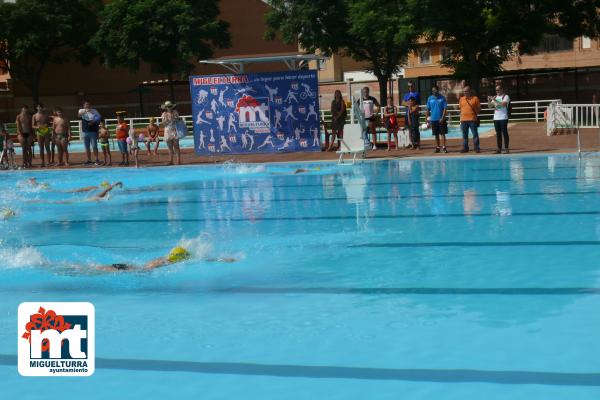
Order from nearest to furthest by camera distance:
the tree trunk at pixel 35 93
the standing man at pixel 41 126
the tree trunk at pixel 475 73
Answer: the standing man at pixel 41 126 → the tree trunk at pixel 475 73 → the tree trunk at pixel 35 93

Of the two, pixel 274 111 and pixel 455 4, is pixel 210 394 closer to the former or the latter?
pixel 274 111

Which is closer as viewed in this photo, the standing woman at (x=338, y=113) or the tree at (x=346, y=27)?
the standing woman at (x=338, y=113)

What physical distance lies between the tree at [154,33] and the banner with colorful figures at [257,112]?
88.4 feet

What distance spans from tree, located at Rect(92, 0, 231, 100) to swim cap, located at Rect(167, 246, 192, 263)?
40.3 metres

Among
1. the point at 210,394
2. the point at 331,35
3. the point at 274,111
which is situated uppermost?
the point at 331,35

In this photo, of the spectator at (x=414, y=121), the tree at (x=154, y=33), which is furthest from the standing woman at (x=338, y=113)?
the tree at (x=154, y=33)

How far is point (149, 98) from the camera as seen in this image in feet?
174

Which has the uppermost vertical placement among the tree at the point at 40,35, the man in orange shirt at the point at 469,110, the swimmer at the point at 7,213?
the tree at the point at 40,35

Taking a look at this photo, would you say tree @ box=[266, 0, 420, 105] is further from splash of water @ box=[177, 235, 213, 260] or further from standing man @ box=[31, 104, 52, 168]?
splash of water @ box=[177, 235, 213, 260]

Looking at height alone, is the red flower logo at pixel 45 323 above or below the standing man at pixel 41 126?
below

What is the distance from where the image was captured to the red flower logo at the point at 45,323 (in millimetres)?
5527

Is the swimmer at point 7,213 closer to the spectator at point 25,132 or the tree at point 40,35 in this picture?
the spectator at point 25,132

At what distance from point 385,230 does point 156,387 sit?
216 inches

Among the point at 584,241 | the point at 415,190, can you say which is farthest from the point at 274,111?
the point at 584,241
